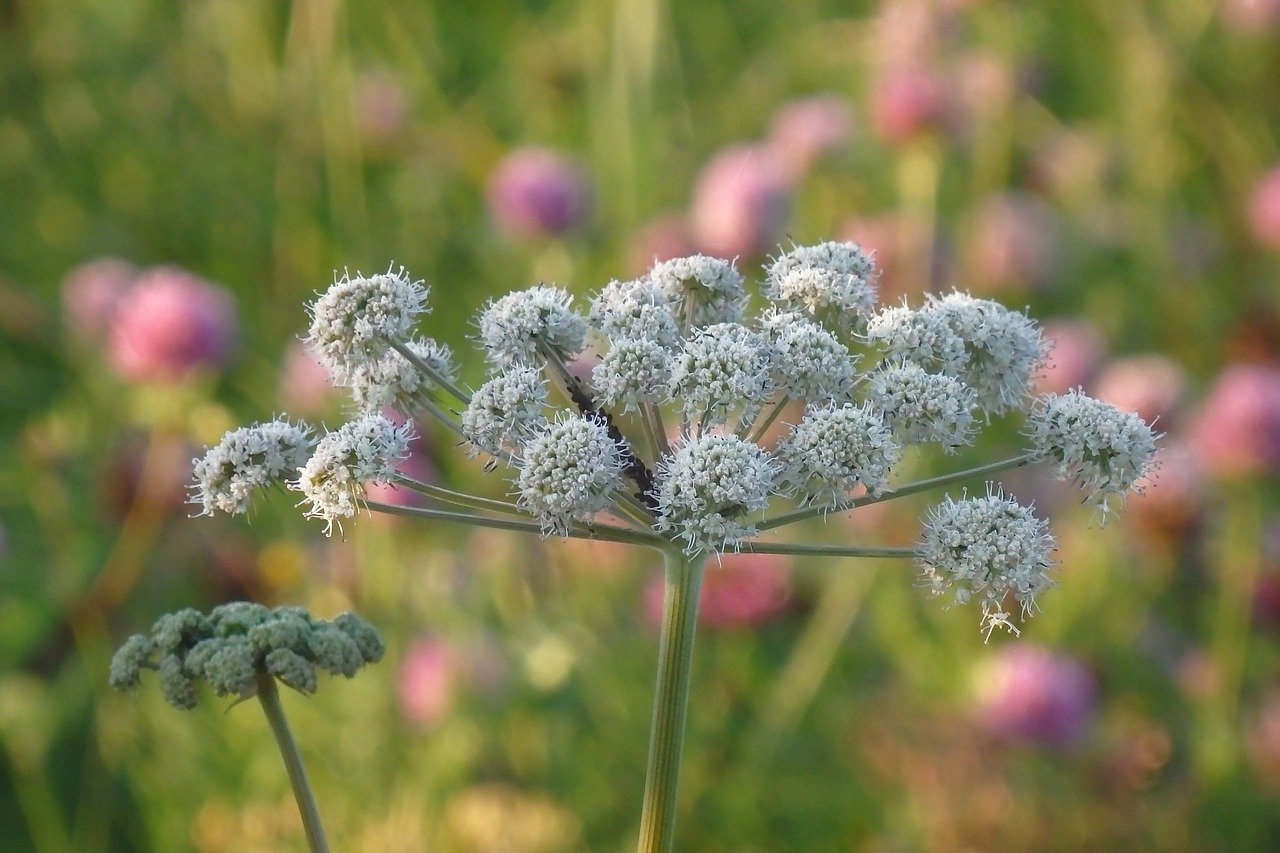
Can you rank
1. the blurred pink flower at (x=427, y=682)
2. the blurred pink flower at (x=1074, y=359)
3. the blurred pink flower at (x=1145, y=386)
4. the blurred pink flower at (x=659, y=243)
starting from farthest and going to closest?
the blurred pink flower at (x=659, y=243) < the blurred pink flower at (x=1074, y=359) < the blurred pink flower at (x=1145, y=386) < the blurred pink flower at (x=427, y=682)

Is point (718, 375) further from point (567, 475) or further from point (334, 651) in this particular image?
point (334, 651)

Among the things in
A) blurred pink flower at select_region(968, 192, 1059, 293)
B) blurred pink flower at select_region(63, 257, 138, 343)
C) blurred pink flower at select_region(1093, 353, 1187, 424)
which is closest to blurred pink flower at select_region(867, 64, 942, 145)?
blurred pink flower at select_region(968, 192, 1059, 293)

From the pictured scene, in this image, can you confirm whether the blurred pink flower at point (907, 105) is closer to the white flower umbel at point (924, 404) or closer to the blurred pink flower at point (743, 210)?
the blurred pink flower at point (743, 210)

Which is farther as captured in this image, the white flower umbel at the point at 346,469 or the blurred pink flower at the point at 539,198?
the blurred pink flower at the point at 539,198

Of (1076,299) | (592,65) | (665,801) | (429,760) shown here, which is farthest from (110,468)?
(1076,299)

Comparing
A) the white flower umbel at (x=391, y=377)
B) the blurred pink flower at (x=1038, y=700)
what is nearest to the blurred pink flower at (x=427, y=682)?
the blurred pink flower at (x=1038, y=700)
